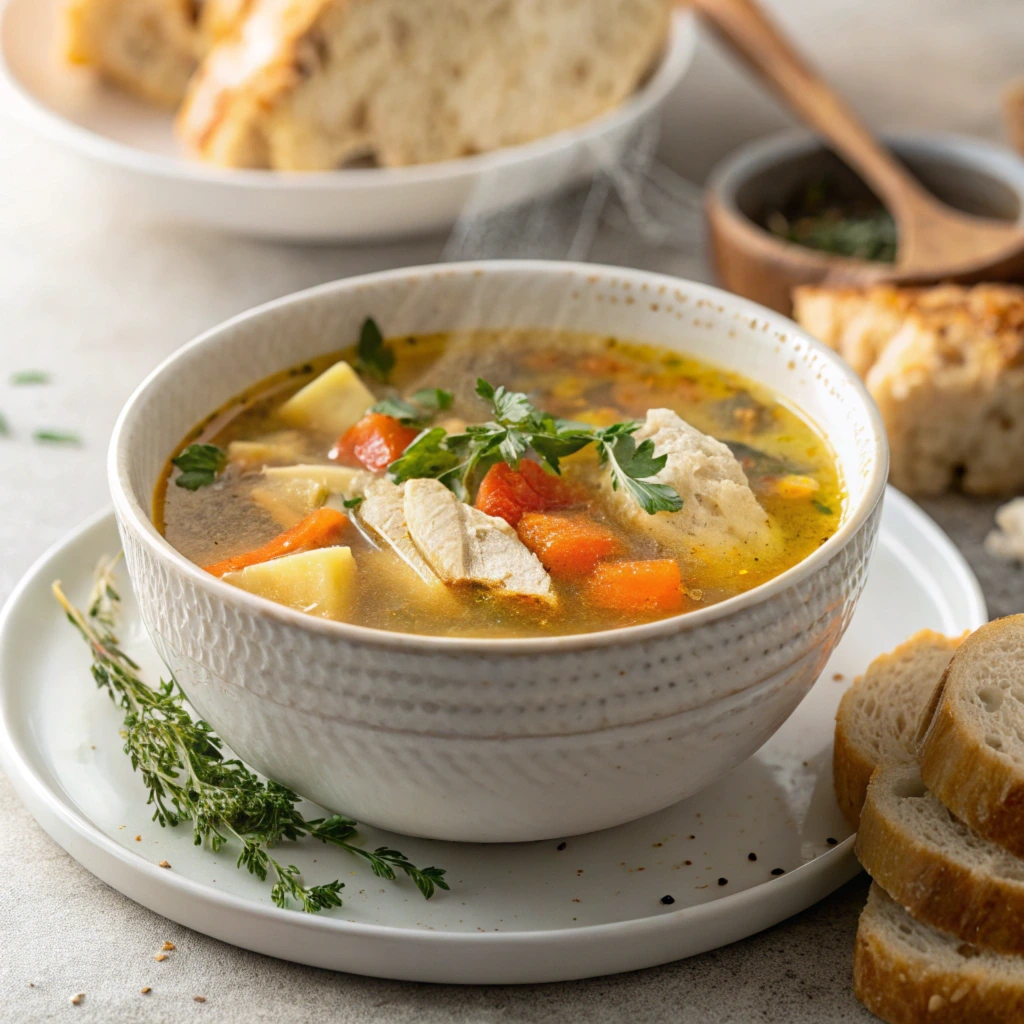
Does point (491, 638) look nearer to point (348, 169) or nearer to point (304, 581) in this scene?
point (304, 581)

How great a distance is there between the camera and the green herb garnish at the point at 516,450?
2.17 m

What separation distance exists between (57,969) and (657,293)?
1.60 meters

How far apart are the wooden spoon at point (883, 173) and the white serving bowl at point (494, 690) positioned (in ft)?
5.53

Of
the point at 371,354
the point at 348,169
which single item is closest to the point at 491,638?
the point at 371,354

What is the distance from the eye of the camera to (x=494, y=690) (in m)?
1.69

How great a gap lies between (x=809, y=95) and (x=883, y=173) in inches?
17.5

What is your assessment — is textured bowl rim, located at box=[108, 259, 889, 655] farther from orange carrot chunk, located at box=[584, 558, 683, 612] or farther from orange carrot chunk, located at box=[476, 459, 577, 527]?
orange carrot chunk, located at box=[476, 459, 577, 527]

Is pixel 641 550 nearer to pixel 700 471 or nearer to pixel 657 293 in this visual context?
pixel 700 471

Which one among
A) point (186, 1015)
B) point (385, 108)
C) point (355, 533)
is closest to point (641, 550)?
point (355, 533)

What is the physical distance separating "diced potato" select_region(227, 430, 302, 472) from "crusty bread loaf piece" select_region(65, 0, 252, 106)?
2.48 metres

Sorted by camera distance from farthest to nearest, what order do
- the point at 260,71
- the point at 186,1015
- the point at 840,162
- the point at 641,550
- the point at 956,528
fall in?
1. the point at 840,162
2. the point at 260,71
3. the point at 956,528
4. the point at 641,550
5. the point at 186,1015

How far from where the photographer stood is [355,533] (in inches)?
85.8

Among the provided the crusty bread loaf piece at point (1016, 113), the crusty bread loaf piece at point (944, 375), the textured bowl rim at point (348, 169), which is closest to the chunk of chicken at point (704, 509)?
the crusty bread loaf piece at point (944, 375)

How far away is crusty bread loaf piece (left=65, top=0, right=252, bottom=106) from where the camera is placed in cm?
442
